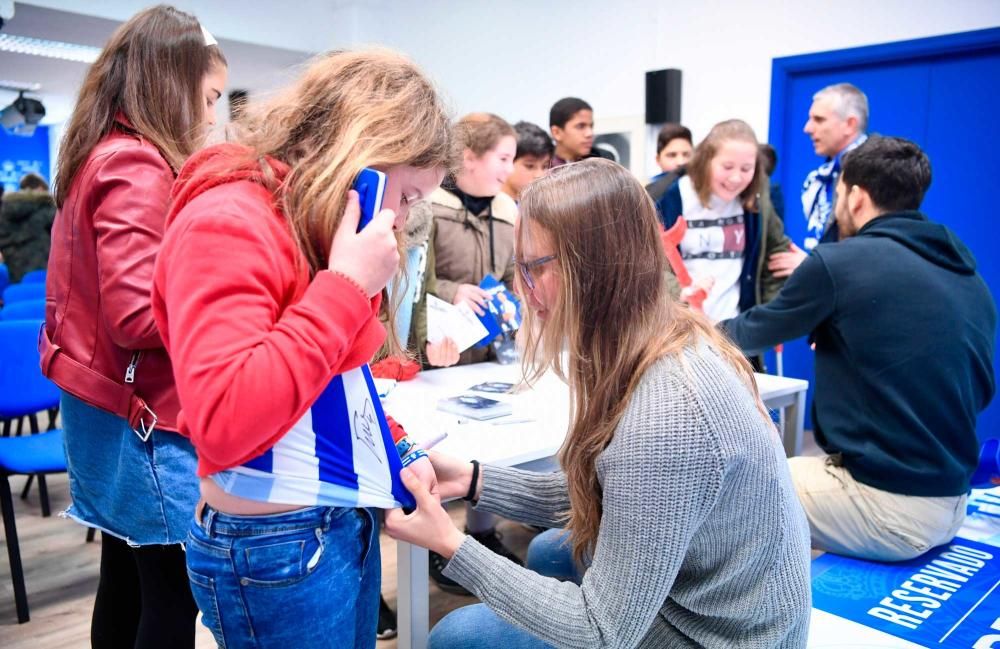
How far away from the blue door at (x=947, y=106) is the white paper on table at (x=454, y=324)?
3225mm

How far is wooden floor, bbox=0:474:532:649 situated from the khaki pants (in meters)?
1.22

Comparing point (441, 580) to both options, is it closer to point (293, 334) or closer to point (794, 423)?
point (794, 423)

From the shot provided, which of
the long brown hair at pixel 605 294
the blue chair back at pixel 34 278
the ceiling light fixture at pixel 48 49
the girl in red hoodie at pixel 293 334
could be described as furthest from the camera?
Result: the ceiling light fixture at pixel 48 49

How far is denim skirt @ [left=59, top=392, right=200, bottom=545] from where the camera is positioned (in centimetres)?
129

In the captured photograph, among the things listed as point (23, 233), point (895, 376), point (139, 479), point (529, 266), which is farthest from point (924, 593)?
point (23, 233)

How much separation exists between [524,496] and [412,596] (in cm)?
36

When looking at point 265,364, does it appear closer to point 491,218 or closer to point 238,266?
point 238,266

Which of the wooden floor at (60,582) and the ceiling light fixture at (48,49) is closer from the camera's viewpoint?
the wooden floor at (60,582)

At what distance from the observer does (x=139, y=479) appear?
131cm

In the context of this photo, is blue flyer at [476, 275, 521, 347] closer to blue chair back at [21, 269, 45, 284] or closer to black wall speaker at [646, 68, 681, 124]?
black wall speaker at [646, 68, 681, 124]

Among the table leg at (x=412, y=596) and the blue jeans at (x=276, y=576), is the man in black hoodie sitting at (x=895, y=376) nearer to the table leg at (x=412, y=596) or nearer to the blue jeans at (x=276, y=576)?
the table leg at (x=412, y=596)

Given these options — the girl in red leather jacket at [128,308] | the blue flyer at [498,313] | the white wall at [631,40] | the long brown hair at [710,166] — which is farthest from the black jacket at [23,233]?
the girl in red leather jacket at [128,308]

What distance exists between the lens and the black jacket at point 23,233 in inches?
209

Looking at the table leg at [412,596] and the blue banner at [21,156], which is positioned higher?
the blue banner at [21,156]
